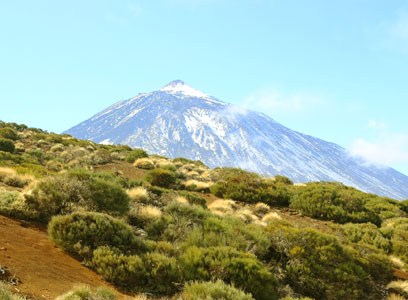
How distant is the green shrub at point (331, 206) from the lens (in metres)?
20.8

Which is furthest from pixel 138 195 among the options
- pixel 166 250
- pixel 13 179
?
pixel 166 250

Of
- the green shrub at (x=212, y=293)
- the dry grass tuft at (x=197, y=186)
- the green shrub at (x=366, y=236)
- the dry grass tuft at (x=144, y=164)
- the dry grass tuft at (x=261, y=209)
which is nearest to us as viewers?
the green shrub at (x=212, y=293)

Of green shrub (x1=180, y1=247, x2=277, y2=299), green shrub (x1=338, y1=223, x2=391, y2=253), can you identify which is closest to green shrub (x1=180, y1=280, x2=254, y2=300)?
green shrub (x1=180, y1=247, x2=277, y2=299)

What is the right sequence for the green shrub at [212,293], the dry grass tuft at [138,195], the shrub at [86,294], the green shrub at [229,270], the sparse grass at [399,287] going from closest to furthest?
the shrub at [86,294] < the green shrub at [212,293] < the green shrub at [229,270] < the sparse grass at [399,287] < the dry grass tuft at [138,195]

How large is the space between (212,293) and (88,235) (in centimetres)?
325

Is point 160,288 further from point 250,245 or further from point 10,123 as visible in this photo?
point 10,123

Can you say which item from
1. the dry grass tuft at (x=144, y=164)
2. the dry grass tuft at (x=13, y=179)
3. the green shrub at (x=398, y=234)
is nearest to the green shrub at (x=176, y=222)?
the dry grass tuft at (x=13, y=179)

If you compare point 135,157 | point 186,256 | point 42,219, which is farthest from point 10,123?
point 186,256

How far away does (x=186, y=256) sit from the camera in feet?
31.2

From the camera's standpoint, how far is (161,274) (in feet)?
28.0

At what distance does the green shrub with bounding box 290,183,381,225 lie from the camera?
20781mm

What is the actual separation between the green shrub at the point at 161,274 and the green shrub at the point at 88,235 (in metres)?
0.61

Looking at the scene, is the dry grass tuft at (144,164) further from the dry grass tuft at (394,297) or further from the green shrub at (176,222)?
the dry grass tuft at (394,297)

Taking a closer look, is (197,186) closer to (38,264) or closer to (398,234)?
(398,234)
